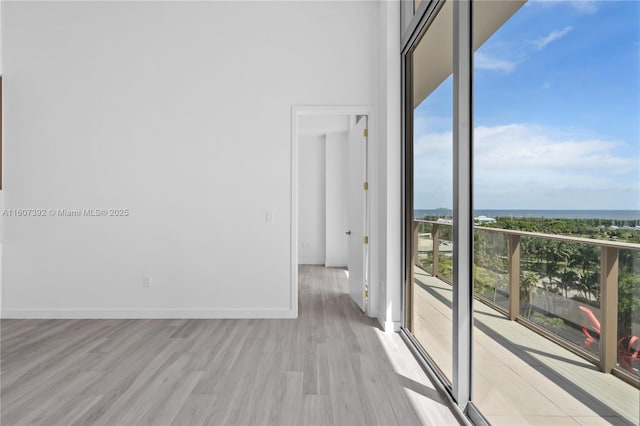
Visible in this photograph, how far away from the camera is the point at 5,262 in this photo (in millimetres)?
3955

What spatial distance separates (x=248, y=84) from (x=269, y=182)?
42.6 inches

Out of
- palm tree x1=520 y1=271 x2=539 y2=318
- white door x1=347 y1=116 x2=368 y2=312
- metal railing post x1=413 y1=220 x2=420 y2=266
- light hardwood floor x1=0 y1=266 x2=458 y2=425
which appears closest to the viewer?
palm tree x1=520 y1=271 x2=539 y2=318

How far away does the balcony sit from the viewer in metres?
1.08

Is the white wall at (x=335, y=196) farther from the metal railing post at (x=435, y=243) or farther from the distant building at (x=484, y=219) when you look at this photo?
the distant building at (x=484, y=219)

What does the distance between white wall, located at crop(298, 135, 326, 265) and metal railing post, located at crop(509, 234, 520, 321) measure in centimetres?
583

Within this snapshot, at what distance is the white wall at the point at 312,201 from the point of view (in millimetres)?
7418

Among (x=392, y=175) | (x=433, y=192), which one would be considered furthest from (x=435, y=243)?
(x=392, y=175)

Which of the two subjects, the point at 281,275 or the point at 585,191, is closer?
the point at 585,191

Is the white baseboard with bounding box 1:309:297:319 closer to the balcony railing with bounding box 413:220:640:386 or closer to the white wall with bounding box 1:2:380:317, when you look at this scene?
the white wall with bounding box 1:2:380:317

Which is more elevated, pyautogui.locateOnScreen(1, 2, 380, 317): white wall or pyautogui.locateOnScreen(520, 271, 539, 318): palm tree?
pyautogui.locateOnScreen(1, 2, 380, 317): white wall

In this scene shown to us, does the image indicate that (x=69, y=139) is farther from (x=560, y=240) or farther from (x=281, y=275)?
(x=560, y=240)

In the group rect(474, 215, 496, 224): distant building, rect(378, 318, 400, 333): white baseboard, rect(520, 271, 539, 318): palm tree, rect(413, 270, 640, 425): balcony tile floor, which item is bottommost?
rect(378, 318, 400, 333): white baseboard

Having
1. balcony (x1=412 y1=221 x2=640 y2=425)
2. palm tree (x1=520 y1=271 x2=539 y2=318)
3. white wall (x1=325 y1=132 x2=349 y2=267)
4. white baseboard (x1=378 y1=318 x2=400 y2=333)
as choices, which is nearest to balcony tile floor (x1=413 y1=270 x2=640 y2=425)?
balcony (x1=412 y1=221 x2=640 y2=425)

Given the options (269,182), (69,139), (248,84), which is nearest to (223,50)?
(248,84)
